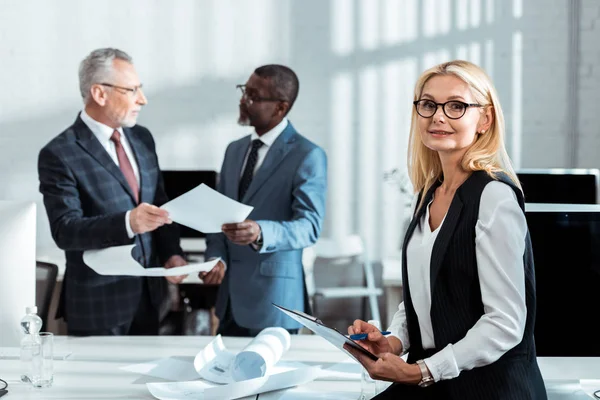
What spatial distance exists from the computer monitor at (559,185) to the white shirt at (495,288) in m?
1.83

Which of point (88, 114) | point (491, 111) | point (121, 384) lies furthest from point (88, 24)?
point (491, 111)

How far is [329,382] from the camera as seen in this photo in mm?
2062

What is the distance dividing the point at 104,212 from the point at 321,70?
2.80 m

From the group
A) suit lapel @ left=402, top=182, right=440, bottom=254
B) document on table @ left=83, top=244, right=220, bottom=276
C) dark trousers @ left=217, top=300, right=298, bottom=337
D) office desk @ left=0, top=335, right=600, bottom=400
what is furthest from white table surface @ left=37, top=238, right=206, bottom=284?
suit lapel @ left=402, top=182, right=440, bottom=254

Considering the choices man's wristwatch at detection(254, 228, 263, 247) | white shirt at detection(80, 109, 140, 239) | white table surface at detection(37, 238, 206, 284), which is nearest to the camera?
man's wristwatch at detection(254, 228, 263, 247)

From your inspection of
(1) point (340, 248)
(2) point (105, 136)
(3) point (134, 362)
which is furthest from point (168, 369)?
(1) point (340, 248)

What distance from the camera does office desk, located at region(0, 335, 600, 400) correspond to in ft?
6.54

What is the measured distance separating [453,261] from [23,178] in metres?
4.41

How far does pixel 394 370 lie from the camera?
1.63 m

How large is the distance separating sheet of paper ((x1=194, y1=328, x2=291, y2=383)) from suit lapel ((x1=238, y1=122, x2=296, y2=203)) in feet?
2.71

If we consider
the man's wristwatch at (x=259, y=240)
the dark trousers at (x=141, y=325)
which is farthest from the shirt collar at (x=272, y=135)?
the dark trousers at (x=141, y=325)

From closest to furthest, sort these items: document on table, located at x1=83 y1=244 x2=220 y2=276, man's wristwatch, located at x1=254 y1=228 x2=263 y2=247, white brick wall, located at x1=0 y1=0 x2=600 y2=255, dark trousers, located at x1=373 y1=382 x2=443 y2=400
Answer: dark trousers, located at x1=373 y1=382 x2=443 y2=400 → document on table, located at x1=83 y1=244 x2=220 y2=276 → man's wristwatch, located at x1=254 y1=228 x2=263 y2=247 → white brick wall, located at x1=0 y1=0 x2=600 y2=255

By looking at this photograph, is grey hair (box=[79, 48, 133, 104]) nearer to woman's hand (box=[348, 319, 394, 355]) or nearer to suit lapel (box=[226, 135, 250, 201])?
suit lapel (box=[226, 135, 250, 201])

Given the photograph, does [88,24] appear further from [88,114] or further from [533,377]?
[533,377]
